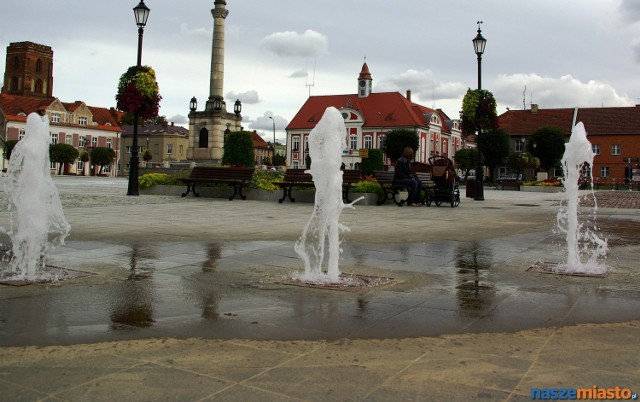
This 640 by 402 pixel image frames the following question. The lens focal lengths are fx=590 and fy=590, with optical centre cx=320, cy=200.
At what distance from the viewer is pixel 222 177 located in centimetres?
2033

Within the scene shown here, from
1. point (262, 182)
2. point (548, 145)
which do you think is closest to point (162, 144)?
point (548, 145)

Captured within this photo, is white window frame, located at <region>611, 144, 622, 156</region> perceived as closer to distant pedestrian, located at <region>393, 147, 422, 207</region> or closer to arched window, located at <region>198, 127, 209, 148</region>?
arched window, located at <region>198, 127, 209, 148</region>

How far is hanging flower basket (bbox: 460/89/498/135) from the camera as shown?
22906 millimetres

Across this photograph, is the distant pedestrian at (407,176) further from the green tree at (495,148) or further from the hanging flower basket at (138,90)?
the green tree at (495,148)

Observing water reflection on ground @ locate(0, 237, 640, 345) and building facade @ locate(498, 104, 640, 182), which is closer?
water reflection on ground @ locate(0, 237, 640, 345)

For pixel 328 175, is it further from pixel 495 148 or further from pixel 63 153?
pixel 63 153

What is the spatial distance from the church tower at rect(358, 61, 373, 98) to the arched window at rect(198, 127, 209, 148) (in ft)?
186

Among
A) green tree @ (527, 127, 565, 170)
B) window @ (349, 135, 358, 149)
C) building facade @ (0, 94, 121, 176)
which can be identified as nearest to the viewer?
green tree @ (527, 127, 565, 170)

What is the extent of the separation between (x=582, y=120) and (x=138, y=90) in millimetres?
75201

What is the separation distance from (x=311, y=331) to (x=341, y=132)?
281 centimetres

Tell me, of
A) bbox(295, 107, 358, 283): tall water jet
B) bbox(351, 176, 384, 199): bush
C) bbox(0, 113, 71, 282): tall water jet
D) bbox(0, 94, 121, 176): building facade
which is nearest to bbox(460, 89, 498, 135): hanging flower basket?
bbox(351, 176, 384, 199): bush

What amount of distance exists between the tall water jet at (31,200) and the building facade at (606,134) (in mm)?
80461

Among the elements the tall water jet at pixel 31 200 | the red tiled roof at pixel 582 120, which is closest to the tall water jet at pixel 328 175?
the tall water jet at pixel 31 200

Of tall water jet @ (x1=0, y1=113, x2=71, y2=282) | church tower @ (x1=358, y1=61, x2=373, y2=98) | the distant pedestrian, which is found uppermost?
church tower @ (x1=358, y1=61, x2=373, y2=98)
